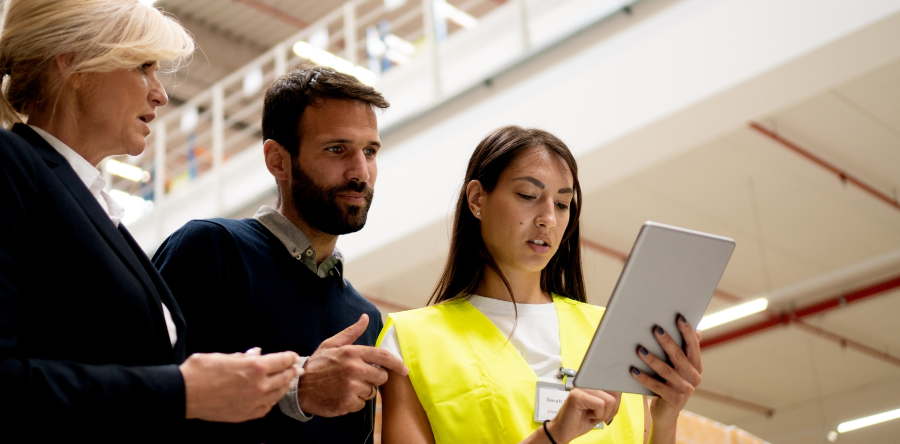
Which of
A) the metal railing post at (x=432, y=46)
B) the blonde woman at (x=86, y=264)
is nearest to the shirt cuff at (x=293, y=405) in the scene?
the blonde woman at (x=86, y=264)

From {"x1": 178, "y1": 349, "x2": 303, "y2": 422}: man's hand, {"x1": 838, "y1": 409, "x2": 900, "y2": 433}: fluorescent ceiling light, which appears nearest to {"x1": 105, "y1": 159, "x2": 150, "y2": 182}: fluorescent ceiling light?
{"x1": 178, "y1": 349, "x2": 303, "y2": 422}: man's hand

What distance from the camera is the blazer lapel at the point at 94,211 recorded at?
132cm

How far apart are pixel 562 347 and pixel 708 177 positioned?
20.4ft

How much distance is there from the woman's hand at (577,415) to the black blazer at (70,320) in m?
0.69

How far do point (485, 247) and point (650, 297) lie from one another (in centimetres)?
61

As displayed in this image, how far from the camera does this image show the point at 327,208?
2.03 meters

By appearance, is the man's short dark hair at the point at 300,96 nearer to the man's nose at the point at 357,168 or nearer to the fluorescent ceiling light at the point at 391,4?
the man's nose at the point at 357,168

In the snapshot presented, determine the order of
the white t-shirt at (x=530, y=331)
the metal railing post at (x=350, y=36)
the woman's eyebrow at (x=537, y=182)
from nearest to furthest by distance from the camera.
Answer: the white t-shirt at (x=530, y=331) → the woman's eyebrow at (x=537, y=182) → the metal railing post at (x=350, y=36)

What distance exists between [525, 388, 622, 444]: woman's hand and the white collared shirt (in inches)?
27.3

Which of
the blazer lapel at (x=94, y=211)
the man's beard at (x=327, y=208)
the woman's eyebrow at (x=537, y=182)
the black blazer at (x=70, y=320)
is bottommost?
the black blazer at (x=70, y=320)

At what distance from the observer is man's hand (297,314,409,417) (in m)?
1.56

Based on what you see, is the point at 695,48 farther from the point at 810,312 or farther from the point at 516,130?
the point at 810,312

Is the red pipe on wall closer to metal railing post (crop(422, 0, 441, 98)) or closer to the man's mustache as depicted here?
metal railing post (crop(422, 0, 441, 98))

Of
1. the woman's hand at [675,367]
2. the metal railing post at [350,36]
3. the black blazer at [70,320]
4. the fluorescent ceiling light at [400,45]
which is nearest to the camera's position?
the black blazer at [70,320]
